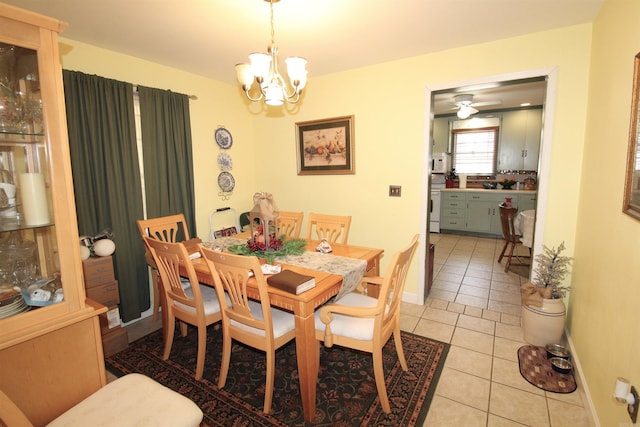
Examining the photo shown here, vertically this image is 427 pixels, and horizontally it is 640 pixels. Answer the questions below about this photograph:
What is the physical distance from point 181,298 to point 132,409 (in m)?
0.97

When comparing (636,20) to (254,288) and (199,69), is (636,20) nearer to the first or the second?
(254,288)

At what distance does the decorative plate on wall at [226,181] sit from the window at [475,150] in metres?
4.88

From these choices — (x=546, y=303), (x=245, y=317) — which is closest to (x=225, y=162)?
(x=245, y=317)

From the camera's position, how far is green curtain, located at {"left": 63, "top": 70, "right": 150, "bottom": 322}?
2469mm

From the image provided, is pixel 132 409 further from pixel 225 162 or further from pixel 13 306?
pixel 225 162

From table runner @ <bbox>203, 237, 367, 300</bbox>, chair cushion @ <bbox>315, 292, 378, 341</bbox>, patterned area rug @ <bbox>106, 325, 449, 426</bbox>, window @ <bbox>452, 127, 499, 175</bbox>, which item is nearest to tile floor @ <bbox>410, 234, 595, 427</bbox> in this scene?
patterned area rug @ <bbox>106, 325, 449, 426</bbox>

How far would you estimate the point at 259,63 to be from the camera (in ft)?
5.89

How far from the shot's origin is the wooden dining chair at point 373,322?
1669 millimetres

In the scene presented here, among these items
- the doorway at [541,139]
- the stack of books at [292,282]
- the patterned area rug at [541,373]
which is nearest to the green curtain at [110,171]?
the stack of books at [292,282]

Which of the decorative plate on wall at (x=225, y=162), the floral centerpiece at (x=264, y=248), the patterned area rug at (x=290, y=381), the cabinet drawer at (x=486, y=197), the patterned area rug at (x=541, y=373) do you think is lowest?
the patterned area rug at (x=290, y=381)

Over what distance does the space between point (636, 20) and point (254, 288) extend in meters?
2.33

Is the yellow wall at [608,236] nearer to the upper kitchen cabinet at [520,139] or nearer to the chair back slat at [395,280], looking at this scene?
the chair back slat at [395,280]

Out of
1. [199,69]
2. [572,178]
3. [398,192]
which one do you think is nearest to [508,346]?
[572,178]

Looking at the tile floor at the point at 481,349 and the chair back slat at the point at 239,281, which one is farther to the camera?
the tile floor at the point at 481,349
